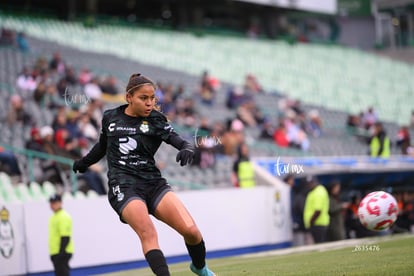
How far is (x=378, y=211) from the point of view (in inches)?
460

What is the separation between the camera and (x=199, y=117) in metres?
25.8

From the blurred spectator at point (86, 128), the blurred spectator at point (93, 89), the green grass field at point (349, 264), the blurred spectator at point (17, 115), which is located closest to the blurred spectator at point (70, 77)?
the blurred spectator at point (93, 89)

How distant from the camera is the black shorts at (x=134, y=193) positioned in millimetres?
8570

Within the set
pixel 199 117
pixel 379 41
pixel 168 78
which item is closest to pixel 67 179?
pixel 199 117

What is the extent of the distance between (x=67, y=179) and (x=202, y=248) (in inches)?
413

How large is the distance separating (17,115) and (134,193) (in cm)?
1276

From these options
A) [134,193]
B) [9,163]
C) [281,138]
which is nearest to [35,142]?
[9,163]

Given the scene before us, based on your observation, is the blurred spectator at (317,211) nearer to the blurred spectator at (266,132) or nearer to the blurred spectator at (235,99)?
the blurred spectator at (266,132)

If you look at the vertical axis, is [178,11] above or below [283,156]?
Result: above

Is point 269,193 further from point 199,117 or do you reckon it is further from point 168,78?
point 168,78

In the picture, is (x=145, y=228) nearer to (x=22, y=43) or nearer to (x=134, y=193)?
(x=134, y=193)

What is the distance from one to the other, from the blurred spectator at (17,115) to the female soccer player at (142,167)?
39.7ft

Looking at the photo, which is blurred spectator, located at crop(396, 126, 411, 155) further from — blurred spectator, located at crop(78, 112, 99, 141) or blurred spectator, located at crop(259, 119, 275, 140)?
blurred spectator, located at crop(78, 112, 99, 141)

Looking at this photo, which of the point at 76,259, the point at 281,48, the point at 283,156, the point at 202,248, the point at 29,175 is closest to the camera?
the point at 202,248
